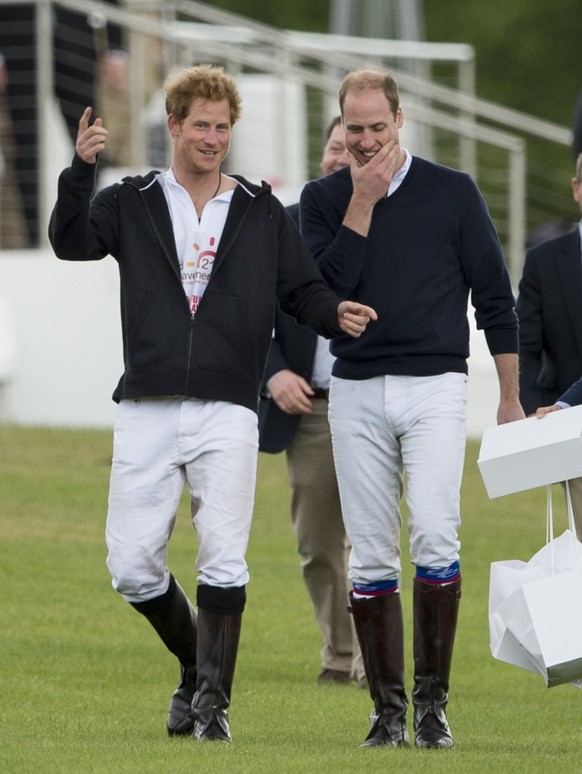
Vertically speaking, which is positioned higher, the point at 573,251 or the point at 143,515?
the point at 573,251

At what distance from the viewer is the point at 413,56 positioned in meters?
21.9

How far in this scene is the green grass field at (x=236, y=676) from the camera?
6328 millimetres

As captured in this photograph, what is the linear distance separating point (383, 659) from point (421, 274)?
54.0 inches

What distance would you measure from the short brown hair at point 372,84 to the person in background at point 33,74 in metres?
11.1

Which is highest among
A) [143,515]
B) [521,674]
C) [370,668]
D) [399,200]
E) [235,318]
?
[399,200]

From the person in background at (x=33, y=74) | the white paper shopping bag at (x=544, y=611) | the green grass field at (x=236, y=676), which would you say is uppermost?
the person in background at (x=33, y=74)

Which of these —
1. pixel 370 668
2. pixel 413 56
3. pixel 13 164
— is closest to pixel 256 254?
pixel 370 668

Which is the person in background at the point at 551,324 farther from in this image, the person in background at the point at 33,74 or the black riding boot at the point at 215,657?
the person in background at the point at 33,74

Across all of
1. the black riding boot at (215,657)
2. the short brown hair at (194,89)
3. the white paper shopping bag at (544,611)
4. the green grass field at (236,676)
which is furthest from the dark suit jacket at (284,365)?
the white paper shopping bag at (544,611)

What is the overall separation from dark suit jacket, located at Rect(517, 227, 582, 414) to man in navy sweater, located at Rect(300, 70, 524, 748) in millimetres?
985

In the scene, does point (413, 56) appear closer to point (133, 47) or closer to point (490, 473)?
point (133, 47)

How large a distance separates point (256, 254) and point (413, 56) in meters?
15.6

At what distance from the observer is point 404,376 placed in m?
6.71

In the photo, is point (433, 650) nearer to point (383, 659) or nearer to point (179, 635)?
point (383, 659)
